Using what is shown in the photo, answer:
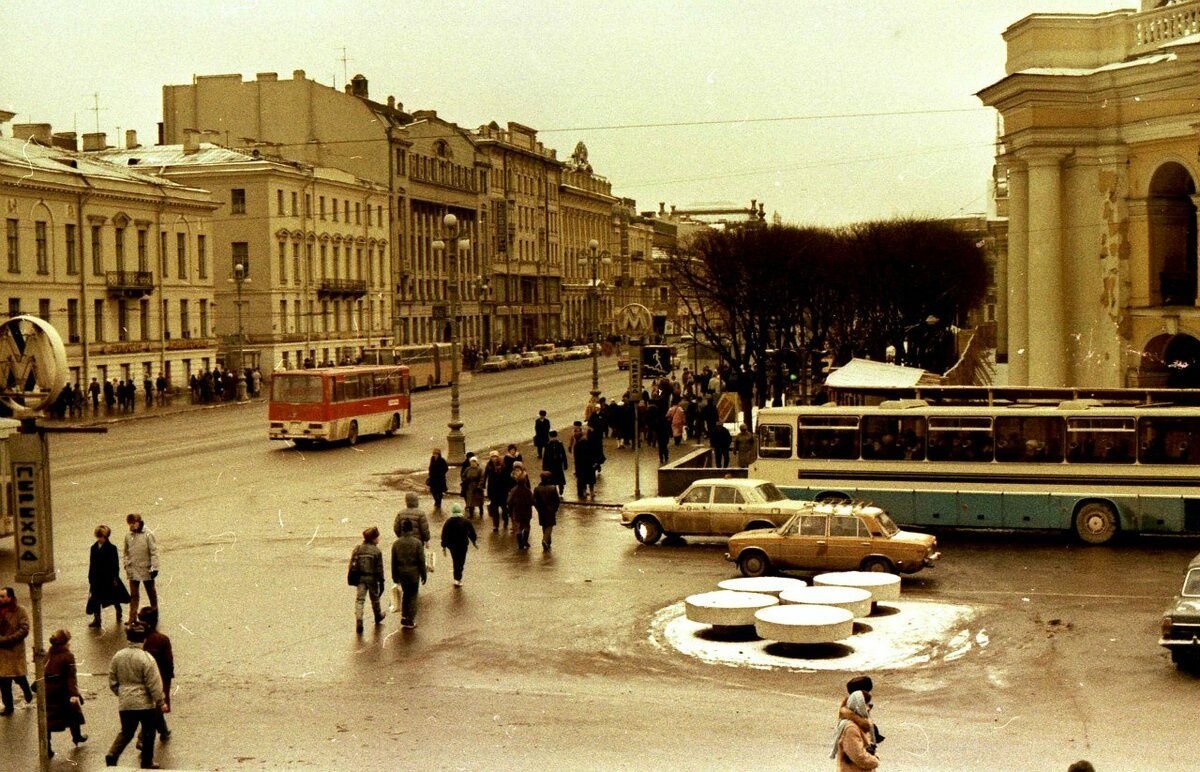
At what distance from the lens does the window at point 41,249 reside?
206 feet

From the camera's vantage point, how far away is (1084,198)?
3638 cm

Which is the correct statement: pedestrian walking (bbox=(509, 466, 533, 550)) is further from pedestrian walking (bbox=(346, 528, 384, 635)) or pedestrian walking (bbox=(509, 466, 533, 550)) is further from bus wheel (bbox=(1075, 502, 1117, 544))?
bus wheel (bbox=(1075, 502, 1117, 544))

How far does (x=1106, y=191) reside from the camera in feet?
118

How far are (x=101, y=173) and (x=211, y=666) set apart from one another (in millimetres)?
54166

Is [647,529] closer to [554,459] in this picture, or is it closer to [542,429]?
[554,459]

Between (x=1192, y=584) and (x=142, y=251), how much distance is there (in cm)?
6106

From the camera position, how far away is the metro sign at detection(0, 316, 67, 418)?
1273 centimetres

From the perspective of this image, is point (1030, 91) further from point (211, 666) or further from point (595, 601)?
point (211, 666)

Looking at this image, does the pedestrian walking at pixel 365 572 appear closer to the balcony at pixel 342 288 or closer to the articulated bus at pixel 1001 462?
the articulated bus at pixel 1001 462

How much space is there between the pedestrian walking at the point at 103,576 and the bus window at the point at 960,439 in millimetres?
14312

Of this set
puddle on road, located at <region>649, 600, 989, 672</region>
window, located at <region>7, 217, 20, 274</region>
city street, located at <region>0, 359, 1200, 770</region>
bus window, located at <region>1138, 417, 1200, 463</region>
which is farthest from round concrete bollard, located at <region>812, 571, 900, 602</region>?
window, located at <region>7, 217, 20, 274</region>

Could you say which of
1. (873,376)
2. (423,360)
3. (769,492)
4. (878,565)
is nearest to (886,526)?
(878,565)

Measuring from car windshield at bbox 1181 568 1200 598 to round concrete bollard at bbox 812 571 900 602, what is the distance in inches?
159

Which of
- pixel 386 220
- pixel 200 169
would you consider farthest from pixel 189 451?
pixel 386 220
